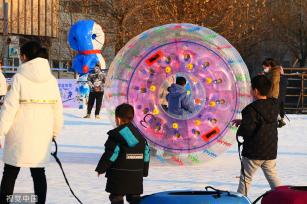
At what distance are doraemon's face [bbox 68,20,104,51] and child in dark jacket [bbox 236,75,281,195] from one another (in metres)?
17.8

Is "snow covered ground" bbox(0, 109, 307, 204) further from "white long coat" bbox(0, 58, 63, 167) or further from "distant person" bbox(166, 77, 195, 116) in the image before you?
"white long coat" bbox(0, 58, 63, 167)

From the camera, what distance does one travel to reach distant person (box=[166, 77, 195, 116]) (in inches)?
436

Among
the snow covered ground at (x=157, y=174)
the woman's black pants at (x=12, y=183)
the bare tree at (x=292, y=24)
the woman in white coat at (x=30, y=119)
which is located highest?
the bare tree at (x=292, y=24)

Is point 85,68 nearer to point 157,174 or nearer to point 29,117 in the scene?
point 157,174

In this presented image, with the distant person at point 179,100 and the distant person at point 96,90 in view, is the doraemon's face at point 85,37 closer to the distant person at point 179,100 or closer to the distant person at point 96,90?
the distant person at point 96,90

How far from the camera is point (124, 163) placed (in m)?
6.65

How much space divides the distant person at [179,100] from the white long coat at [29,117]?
3.91m

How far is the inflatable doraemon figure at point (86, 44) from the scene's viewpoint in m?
25.1

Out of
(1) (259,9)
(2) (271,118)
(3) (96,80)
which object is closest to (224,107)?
(2) (271,118)

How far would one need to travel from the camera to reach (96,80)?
68.7ft

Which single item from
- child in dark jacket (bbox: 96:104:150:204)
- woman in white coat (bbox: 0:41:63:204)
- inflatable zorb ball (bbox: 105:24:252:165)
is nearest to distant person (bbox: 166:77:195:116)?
inflatable zorb ball (bbox: 105:24:252:165)

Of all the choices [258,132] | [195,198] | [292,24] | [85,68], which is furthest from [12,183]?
[292,24]

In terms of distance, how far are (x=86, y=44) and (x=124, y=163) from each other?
1894 centimetres

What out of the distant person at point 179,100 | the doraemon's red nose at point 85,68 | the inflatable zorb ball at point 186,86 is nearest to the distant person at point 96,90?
the doraemon's red nose at point 85,68
